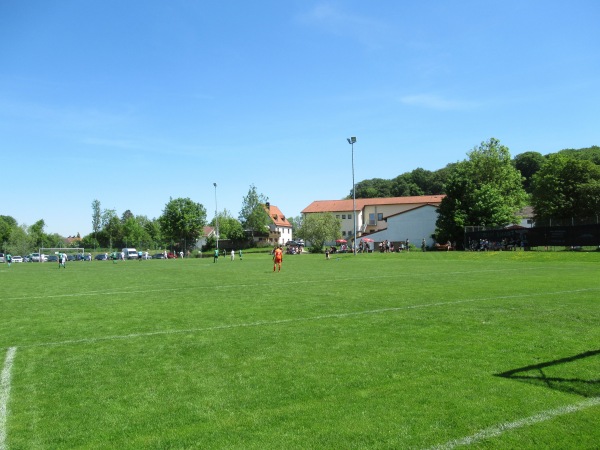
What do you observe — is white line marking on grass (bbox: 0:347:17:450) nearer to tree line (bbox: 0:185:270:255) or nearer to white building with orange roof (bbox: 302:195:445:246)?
tree line (bbox: 0:185:270:255)

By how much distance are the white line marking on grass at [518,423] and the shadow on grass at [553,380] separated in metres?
0.28

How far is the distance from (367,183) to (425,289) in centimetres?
15350

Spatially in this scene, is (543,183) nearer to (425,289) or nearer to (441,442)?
(425,289)

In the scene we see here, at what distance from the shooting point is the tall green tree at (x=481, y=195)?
63.4 meters

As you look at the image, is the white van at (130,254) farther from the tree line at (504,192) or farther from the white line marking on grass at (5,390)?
the white line marking on grass at (5,390)

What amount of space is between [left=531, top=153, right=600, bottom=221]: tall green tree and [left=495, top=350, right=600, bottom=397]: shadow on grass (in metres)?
71.7

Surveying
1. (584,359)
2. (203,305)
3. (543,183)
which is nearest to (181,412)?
(584,359)

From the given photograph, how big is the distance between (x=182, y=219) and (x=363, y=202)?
150ft

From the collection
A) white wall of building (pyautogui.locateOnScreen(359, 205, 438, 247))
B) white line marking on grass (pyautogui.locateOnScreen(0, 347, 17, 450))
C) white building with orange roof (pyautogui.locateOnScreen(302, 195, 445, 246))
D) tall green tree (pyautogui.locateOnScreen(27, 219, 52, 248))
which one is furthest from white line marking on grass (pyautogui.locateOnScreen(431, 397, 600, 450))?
tall green tree (pyautogui.locateOnScreen(27, 219, 52, 248))

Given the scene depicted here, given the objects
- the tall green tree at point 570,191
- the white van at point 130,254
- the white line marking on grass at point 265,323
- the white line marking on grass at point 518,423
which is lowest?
the white line marking on grass at point 518,423

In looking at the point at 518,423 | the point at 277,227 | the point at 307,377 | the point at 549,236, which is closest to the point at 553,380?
the point at 518,423

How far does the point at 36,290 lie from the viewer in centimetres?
2019

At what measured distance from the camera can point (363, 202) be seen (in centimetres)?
11962

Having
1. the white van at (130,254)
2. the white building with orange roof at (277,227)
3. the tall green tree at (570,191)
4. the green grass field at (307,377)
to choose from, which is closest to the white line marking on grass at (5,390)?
the green grass field at (307,377)
